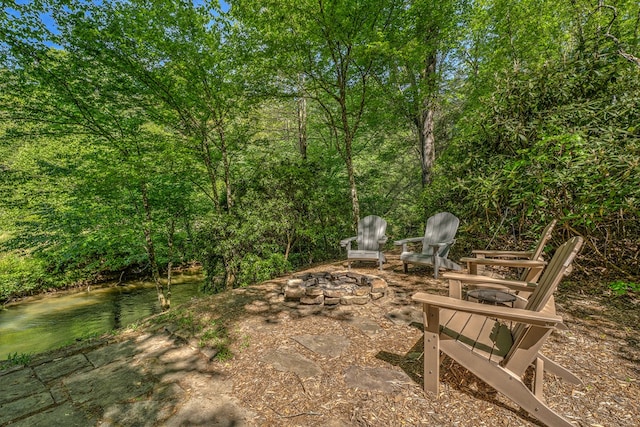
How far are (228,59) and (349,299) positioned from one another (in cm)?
497

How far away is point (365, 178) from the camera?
8.41 metres

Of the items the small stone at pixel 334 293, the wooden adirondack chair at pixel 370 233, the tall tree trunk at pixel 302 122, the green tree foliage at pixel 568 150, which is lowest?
the small stone at pixel 334 293

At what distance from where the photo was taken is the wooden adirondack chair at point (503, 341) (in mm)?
1328

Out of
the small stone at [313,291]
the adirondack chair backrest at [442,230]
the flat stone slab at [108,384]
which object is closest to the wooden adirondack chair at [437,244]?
the adirondack chair backrest at [442,230]

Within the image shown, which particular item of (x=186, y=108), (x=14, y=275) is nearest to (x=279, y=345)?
(x=186, y=108)

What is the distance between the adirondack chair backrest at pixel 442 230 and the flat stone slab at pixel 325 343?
7.59 feet

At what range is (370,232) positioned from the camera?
16.6 ft

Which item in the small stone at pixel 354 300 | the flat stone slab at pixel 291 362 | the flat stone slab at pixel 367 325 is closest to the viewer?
the flat stone slab at pixel 291 362

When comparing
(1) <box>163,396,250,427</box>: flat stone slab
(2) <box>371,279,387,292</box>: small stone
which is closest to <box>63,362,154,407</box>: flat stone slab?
(1) <box>163,396,250,427</box>: flat stone slab

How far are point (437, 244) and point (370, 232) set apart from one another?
153 cm

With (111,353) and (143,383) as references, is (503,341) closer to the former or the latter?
(143,383)

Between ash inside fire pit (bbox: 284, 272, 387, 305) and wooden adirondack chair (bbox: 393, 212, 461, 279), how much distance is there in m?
0.94

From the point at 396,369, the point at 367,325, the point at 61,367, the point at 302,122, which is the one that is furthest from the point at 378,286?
the point at 302,122

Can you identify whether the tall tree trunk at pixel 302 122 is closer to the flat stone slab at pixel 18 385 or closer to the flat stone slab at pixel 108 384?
the flat stone slab at pixel 108 384
